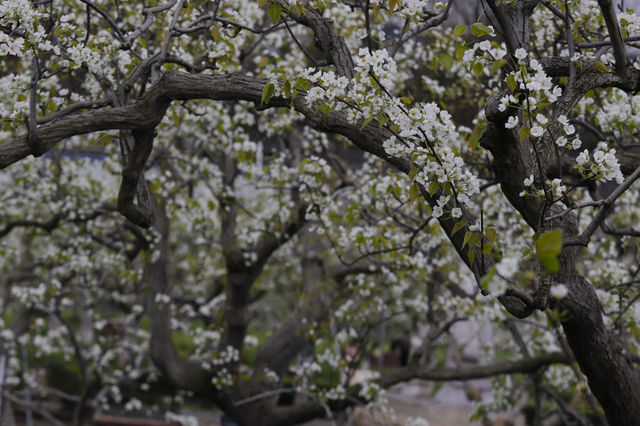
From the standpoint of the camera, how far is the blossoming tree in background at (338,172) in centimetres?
311

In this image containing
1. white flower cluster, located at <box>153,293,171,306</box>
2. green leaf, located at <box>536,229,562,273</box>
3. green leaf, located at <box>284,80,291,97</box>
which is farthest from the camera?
white flower cluster, located at <box>153,293,171,306</box>

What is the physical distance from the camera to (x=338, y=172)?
23.4 feet

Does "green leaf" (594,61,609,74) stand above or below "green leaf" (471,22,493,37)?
below

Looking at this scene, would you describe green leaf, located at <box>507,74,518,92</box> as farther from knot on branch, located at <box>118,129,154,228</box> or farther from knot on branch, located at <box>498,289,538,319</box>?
knot on branch, located at <box>118,129,154,228</box>

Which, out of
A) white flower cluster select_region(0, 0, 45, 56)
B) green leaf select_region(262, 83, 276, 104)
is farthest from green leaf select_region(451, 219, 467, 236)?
white flower cluster select_region(0, 0, 45, 56)

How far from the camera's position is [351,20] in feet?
23.5

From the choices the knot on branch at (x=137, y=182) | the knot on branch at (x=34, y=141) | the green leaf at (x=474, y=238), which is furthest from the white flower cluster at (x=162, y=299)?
the green leaf at (x=474, y=238)

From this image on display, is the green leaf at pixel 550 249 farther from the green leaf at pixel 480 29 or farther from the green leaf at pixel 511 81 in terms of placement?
the green leaf at pixel 480 29

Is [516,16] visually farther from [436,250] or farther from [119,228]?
[119,228]

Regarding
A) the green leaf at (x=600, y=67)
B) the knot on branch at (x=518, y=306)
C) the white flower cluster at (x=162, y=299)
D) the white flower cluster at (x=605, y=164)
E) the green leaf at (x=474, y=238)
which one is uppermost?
the white flower cluster at (x=162, y=299)

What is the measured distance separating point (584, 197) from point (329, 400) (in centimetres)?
344

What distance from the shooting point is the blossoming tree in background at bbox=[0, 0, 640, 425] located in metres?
3.11

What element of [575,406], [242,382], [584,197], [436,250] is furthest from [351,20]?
[575,406]

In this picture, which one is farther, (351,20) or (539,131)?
(351,20)
